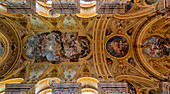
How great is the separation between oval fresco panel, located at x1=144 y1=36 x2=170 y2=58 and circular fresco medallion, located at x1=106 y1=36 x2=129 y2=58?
1.92 meters

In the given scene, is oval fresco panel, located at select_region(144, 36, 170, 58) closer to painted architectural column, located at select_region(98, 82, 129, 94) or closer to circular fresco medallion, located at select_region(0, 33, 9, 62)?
painted architectural column, located at select_region(98, 82, 129, 94)

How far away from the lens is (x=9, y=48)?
28.8 ft

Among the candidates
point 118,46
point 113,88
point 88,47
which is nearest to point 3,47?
point 88,47

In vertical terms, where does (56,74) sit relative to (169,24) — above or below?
below

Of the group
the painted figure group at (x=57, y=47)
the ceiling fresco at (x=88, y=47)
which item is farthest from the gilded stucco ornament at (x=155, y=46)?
the painted figure group at (x=57, y=47)

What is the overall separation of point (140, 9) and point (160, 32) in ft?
11.1

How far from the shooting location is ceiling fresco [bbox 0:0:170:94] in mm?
8531

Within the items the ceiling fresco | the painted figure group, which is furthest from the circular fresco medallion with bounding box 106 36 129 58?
the painted figure group

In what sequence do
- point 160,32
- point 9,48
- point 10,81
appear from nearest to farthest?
point 10,81
point 9,48
point 160,32

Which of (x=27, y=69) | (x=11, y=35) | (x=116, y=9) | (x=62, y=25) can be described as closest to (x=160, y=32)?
(x=116, y=9)

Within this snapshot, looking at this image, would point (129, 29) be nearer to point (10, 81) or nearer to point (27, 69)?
point (27, 69)

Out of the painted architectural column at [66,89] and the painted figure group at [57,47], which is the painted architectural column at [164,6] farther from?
the painted architectural column at [66,89]

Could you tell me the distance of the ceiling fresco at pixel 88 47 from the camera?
8531mm

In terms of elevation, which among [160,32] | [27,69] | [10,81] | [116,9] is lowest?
[10,81]
